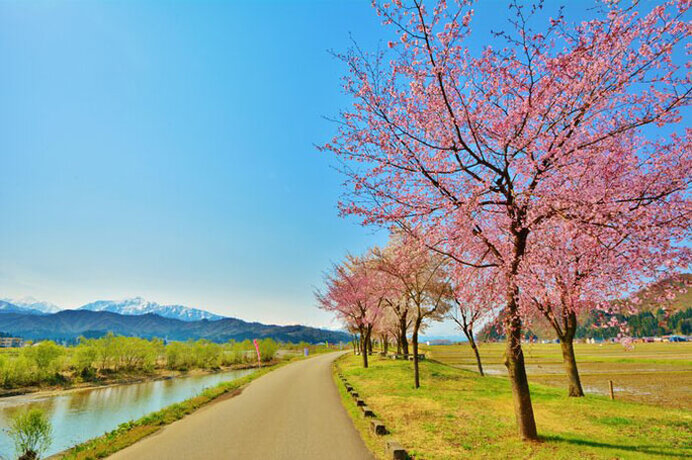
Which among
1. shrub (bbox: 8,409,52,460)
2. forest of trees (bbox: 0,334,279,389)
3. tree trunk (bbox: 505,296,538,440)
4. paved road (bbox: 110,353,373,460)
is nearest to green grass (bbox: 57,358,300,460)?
paved road (bbox: 110,353,373,460)

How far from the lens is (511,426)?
31.1 feet

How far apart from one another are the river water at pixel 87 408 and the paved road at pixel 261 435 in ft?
17.3

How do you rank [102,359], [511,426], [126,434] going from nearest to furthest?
1. [511,426]
2. [126,434]
3. [102,359]

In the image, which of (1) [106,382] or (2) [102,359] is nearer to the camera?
(1) [106,382]

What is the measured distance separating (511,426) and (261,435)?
22.2 ft

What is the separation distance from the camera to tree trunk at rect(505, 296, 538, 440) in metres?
8.15

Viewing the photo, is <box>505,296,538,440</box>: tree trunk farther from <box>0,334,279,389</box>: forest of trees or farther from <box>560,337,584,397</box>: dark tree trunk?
<box>0,334,279,389</box>: forest of trees

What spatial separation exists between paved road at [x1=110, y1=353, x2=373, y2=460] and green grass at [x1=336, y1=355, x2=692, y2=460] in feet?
A: 2.45

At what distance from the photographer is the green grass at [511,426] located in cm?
739

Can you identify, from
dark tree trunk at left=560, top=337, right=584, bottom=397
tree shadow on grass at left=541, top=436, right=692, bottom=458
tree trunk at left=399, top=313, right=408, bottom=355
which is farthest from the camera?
tree trunk at left=399, top=313, right=408, bottom=355

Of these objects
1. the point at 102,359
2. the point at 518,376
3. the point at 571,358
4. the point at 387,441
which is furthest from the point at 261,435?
the point at 102,359

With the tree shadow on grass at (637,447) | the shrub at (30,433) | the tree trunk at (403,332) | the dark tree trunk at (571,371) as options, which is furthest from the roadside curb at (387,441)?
the tree trunk at (403,332)

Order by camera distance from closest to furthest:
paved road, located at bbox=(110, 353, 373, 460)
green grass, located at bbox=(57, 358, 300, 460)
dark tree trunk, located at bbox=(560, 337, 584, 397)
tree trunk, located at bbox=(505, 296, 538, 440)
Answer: paved road, located at bbox=(110, 353, 373, 460) < tree trunk, located at bbox=(505, 296, 538, 440) < green grass, located at bbox=(57, 358, 300, 460) < dark tree trunk, located at bbox=(560, 337, 584, 397)

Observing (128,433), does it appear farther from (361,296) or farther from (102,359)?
(102,359)
